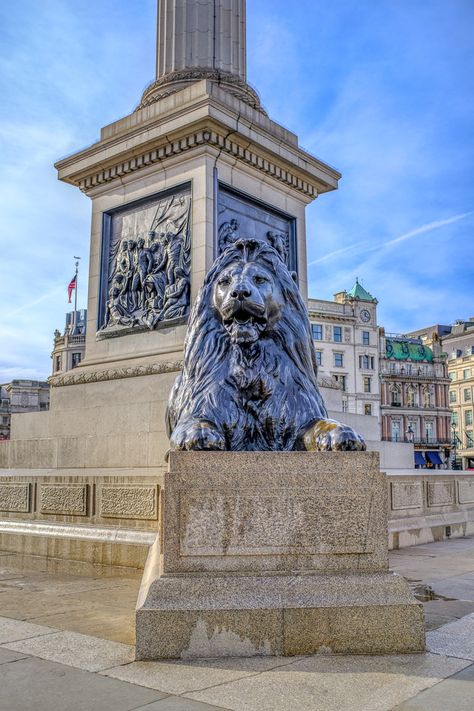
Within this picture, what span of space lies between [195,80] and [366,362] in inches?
2617

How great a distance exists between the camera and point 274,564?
392 cm

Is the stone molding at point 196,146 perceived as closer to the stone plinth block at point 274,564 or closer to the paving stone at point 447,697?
the stone plinth block at point 274,564

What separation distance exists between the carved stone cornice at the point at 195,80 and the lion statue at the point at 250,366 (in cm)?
746

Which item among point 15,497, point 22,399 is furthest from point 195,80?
point 22,399

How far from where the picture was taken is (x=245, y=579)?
3.83 meters

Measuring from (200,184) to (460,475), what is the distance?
608 cm

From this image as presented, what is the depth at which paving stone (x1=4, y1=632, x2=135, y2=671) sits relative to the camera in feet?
11.6

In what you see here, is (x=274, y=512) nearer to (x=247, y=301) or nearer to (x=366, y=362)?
(x=247, y=301)

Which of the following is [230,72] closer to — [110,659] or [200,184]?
[200,184]

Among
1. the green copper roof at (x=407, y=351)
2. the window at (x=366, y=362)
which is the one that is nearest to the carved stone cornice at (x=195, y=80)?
the window at (x=366, y=362)

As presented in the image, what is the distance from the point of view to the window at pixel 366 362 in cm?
7569

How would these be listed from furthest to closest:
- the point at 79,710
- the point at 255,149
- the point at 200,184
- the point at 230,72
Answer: the point at 230,72
the point at 255,149
the point at 200,184
the point at 79,710

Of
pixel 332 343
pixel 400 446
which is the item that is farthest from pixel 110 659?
pixel 332 343

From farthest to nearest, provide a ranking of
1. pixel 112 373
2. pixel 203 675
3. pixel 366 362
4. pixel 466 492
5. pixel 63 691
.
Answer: pixel 366 362 < pixel 466 492 < pixel 112 373 < pixel 203 675 < pixel 63 691
